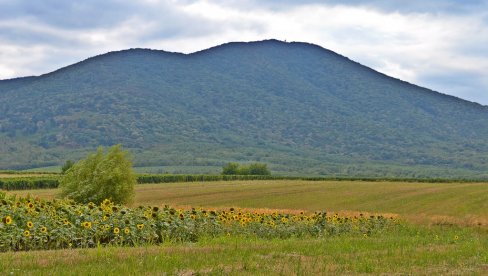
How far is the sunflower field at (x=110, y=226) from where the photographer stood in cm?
1736

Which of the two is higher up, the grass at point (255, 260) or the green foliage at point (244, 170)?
the grass at point (255, 260)

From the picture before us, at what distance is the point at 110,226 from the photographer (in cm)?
1870

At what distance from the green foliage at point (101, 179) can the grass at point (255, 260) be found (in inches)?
1009

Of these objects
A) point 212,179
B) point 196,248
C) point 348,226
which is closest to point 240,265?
point 196,248

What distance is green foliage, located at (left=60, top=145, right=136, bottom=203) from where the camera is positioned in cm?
4275

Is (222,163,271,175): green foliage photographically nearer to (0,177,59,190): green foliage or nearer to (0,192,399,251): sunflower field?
(0,177,59,190): green foliage

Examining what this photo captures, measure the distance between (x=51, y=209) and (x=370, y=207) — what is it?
38.9m

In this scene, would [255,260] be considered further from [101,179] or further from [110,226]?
[101,179]

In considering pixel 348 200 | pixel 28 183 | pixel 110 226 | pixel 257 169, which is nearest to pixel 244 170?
pixel 257 169

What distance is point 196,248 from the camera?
1653cm

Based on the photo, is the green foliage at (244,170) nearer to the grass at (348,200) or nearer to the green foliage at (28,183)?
the green foliage at (28,183)

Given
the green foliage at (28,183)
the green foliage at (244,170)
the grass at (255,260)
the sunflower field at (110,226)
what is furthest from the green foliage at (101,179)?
the green foliage at (244,170)

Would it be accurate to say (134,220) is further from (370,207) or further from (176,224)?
(370,207)

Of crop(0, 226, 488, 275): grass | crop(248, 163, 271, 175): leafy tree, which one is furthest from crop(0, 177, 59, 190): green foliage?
crop(0, 226, 488, 275): grass
